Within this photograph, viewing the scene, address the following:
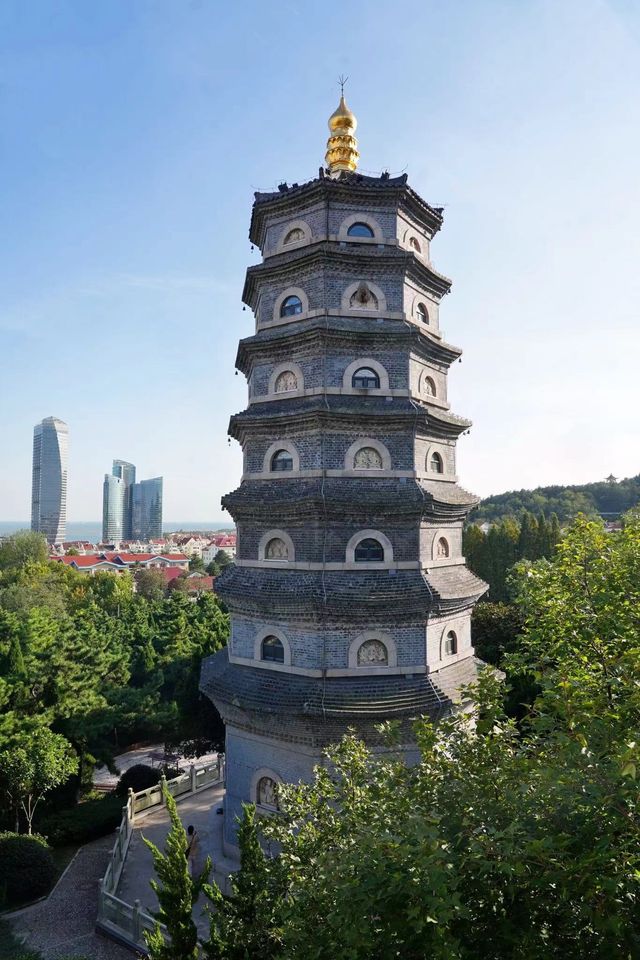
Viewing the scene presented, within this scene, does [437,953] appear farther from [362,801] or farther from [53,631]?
[53,631]

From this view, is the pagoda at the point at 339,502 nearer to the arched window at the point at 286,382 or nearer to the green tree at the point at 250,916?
the arched window at the point at 286,382

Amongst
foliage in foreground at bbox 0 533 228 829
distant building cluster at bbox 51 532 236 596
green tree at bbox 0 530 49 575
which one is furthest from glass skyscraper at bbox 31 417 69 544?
foliage in foreground at bbox 0 533 228 829

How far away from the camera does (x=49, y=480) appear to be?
156 metres

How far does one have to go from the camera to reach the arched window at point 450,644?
16344mm

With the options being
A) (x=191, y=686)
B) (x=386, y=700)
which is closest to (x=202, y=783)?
(x=191, y=686)

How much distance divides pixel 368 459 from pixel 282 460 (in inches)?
92.6

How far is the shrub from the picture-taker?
2164 cm

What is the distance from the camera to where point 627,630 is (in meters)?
9.12

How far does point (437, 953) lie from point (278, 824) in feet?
15.0

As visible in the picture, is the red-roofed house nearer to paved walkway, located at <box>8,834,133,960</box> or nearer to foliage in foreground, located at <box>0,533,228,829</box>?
foliage in foreground, located at <box>0,533,228,829</box>

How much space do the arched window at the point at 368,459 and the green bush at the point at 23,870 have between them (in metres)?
13.6

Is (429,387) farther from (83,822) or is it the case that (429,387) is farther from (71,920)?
(83,822)

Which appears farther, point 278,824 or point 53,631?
point 53,631

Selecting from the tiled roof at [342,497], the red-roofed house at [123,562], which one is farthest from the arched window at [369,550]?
the red-roofed house at [123,562]
